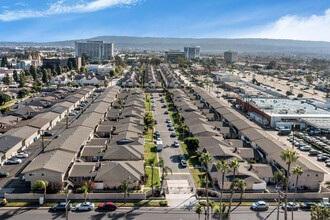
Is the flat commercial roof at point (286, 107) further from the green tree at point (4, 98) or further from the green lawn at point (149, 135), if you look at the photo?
the green tree at point (4, 98)

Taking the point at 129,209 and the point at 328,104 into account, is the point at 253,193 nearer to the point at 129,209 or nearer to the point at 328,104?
the point at 129,209

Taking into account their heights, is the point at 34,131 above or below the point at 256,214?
above

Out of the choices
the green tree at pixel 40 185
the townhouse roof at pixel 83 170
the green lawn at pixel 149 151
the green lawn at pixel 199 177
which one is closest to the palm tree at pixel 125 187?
the townhouse roof at pixel 83 170

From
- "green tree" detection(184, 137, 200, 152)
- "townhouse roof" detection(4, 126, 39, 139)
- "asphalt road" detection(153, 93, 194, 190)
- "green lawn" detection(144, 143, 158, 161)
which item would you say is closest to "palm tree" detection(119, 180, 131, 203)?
"asphalt road" detection(153, 93, 194, 190)

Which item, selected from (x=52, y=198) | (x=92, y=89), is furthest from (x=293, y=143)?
(x=92, y=89)

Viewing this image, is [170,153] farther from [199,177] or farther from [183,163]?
[199,177]
